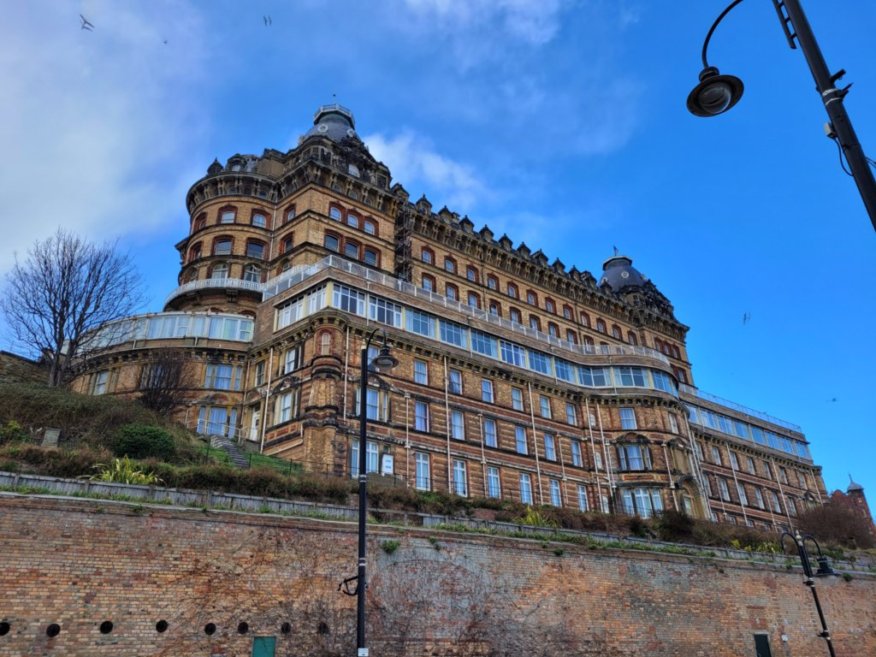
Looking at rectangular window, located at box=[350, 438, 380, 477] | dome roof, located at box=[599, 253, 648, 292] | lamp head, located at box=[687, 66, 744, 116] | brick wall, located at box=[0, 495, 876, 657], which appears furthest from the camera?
dome roof, located at box=[599, 253, 648, 292]

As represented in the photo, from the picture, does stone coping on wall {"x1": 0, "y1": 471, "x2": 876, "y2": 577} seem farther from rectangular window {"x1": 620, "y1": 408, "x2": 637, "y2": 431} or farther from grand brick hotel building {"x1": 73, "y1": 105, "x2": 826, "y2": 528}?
rectangular window {"x1": 620, "y1": 408, "x2": 637, "y2": 431}

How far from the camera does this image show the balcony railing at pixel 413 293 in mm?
35812

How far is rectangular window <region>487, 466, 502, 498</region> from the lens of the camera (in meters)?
35.6

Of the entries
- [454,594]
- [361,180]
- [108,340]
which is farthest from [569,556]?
[361,180]

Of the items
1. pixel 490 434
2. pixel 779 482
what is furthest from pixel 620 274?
pixel 490 434

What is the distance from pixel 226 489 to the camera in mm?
19484

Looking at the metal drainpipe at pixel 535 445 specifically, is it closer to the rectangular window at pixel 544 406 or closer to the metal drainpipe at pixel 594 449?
the rectangular window at pixel 544 406

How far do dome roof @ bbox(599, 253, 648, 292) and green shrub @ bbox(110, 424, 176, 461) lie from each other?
173 ft

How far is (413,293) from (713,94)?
3024 cm

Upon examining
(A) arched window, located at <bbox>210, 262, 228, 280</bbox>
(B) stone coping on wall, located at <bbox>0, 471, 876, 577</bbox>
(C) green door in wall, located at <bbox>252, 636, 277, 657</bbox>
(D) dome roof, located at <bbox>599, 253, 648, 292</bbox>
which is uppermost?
(D) dome roof, located at <bbox>599, 253, 648, 292</bbox>

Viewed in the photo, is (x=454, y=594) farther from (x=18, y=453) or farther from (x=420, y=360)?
(x=420, y=360)

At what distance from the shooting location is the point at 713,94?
7672 mm

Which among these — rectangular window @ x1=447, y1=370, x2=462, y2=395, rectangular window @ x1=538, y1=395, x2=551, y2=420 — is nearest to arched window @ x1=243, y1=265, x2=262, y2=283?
rectangular window @ x1=447, y1=370, x2=462, y2=395

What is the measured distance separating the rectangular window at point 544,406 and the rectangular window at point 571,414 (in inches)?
65.6
